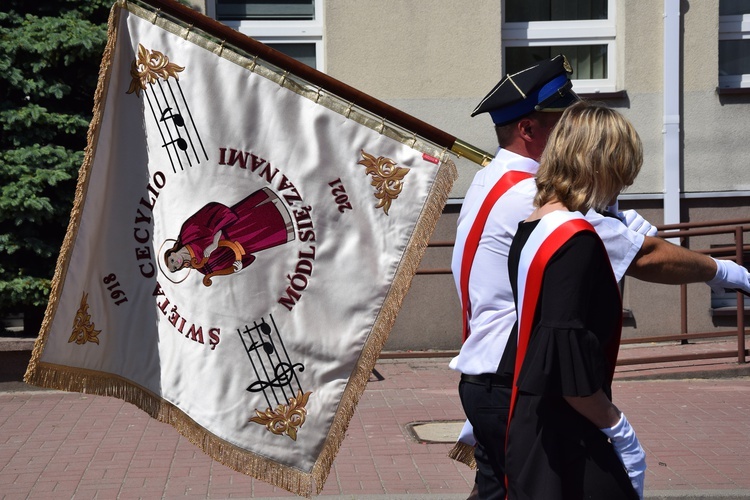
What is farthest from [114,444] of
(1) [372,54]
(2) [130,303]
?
(1) [372,54]

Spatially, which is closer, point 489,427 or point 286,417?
point 489,427

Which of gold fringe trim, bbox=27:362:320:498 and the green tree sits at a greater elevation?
the green tree

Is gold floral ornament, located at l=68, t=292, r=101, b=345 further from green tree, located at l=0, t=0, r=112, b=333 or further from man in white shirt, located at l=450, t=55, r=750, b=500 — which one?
green tree, located at l=0, t=0, r=112, b=333

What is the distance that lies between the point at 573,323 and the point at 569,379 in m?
0.14

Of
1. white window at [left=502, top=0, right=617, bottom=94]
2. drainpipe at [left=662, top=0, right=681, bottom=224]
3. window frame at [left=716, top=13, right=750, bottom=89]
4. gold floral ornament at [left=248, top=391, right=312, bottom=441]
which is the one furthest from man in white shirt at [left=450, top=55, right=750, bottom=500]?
window frame at [left=716, top=13, right=750, bottom=89]

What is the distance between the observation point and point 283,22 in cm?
1001

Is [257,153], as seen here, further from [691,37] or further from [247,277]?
[691,37]

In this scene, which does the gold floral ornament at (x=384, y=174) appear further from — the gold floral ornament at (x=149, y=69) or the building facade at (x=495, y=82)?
the building facade at (x=495, y=82)

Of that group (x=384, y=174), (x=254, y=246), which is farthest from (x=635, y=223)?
(x=254, y=246)

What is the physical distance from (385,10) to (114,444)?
512 cm

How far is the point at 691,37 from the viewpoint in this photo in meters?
9.88

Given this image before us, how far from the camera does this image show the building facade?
9758mm

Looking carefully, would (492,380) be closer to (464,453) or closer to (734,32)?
(464,453)

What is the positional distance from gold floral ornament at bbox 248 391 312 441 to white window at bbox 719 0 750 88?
8.34 meters
